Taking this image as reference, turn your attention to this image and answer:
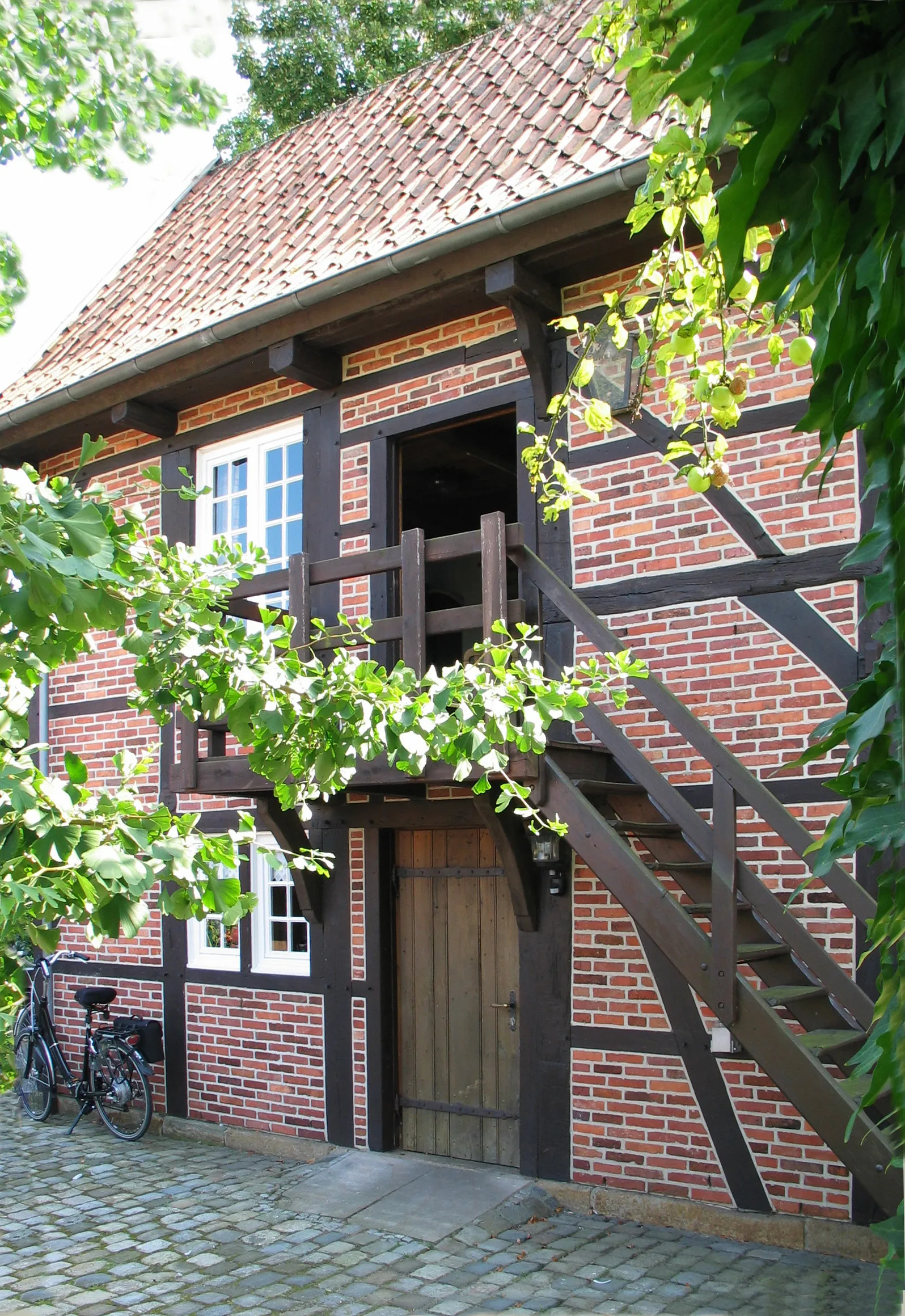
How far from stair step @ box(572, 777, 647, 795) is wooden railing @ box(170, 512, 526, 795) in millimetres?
376

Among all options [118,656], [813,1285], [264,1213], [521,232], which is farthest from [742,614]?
[118,656]

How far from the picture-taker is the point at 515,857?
20.8ft

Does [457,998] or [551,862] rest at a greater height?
[551,862]

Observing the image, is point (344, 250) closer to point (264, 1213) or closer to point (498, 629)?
point (498, 629)

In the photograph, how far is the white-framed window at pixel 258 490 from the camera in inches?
316

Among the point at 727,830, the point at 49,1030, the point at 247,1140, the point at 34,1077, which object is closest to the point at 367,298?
the point at 727,830

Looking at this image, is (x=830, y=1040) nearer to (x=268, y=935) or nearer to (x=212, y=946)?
(x=268, y=935)

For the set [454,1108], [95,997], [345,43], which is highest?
[345,43]

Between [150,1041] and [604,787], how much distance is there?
4.36 m

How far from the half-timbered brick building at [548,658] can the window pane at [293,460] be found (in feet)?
0.06

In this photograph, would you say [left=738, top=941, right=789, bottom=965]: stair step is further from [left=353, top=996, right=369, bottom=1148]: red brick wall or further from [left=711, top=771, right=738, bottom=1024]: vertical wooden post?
[left=353, top=996, right=369, bottom=1148]: red brick wall

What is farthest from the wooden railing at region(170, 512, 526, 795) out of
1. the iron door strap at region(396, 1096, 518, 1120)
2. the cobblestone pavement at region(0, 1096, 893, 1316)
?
the cobblestone pavement at region(0, 1096, 893, 1316)

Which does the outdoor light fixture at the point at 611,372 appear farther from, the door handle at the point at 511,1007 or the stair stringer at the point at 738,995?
the door handle at the point at 511,1007

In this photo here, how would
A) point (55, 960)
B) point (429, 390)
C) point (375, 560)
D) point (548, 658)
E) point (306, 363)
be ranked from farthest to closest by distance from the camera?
point (55, 960) < point (306, 363) < point (429, 390) < point (375, 560) < point (548, 658)
